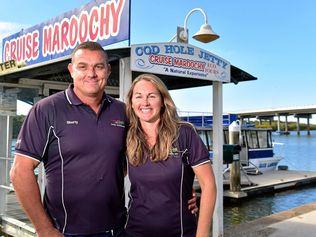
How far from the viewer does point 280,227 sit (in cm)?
697

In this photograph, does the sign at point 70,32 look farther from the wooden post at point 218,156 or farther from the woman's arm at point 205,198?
the woman's arm at point 205,198

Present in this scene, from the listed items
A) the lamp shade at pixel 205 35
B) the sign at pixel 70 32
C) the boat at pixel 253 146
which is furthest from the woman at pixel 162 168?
the boat at pixel 253 146

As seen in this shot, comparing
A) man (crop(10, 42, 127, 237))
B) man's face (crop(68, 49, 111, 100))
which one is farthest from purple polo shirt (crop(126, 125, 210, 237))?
man's face (crop(68, 49, 111, 100))

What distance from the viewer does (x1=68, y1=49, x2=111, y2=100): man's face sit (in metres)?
2.50

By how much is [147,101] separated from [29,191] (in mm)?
917

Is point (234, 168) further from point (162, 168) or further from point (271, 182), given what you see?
point (162, 168)

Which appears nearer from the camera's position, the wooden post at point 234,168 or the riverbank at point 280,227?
the riverbank at point 280,227

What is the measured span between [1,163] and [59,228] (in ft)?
16.6

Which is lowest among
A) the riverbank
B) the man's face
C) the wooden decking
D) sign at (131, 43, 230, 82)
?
the wooden decking

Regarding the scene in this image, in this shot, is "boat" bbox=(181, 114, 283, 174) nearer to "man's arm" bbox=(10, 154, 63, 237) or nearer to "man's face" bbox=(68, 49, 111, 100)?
"man's face" bbox=(68, 49, 111, 100)

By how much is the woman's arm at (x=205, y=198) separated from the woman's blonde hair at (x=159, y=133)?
25cm

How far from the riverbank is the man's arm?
465cm

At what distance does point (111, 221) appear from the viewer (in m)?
2.51

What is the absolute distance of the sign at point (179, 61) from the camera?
4.92 m
